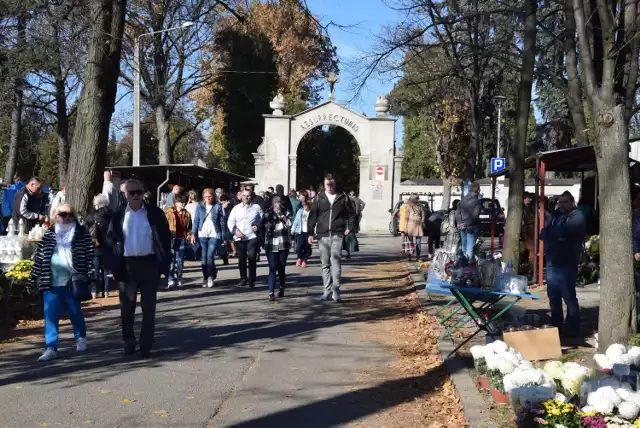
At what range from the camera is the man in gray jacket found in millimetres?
16484

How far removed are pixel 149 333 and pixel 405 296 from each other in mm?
6517

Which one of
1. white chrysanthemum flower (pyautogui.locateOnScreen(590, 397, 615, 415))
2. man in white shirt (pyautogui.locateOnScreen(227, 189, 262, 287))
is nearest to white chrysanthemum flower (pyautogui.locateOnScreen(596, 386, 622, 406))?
white chrysanthemum flower (pyautogui.locateOnScreen(590, 397, 615, 415))

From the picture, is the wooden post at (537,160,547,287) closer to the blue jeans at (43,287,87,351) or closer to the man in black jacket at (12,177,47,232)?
the blue jeans at (43,287,87,351)

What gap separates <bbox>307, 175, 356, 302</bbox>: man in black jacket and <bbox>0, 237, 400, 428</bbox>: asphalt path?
55 centimetres

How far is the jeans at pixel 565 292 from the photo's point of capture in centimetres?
919

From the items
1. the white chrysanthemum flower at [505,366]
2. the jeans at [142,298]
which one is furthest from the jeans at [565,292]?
the jeans at [142,298]

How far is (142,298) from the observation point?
845 centimetres

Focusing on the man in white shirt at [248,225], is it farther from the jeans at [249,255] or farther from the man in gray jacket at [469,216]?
the man in gray jacket at [469,216]

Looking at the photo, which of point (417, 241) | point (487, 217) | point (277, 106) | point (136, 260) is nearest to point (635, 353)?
point (136, 260)

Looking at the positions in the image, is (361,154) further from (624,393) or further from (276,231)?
(624,393)

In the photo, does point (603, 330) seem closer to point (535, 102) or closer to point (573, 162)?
point (573, 162)

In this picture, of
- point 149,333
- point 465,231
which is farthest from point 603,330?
point 465,231

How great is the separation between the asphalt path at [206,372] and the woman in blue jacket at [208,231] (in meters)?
2.14

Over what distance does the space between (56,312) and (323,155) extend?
5302cm
